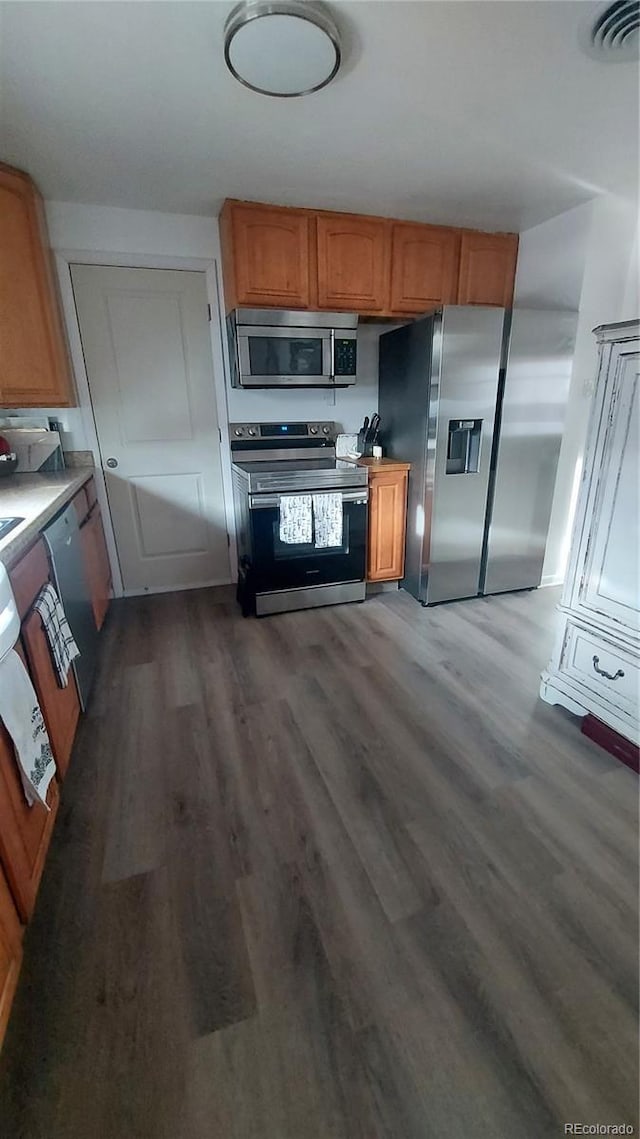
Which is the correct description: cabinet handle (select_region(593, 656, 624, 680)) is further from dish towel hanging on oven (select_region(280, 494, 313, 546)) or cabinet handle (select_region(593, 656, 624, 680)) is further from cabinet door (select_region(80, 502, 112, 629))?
cabinet door (select_region(80, 502, 112, 629))

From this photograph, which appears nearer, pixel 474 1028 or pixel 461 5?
pixel 474 1028

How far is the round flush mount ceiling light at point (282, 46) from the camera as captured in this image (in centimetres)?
127

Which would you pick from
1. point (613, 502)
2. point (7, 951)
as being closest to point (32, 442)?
point (7, 951)

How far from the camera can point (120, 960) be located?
110cm

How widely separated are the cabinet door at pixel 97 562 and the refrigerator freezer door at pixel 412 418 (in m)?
1.95

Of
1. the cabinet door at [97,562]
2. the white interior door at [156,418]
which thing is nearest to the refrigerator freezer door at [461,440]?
the white interior door at [156,418]

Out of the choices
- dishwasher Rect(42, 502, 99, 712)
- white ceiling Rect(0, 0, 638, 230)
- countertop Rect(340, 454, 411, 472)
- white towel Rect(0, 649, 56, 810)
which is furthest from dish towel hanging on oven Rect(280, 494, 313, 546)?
white towel Rect(0, 649, 56, 810)

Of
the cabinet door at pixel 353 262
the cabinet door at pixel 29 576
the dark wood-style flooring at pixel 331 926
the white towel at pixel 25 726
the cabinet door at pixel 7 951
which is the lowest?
the dark wood-style flooring at pixel 331 926

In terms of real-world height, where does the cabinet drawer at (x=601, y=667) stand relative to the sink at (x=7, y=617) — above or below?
below

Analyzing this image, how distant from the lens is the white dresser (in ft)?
5.27

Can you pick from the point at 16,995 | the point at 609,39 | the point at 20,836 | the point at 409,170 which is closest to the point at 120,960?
the point at 16,995

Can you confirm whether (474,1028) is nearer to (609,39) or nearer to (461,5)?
(461,5)

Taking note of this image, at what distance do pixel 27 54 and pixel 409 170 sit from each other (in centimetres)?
158

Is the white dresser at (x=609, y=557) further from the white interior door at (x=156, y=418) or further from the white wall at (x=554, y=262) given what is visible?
the white interior door at (x=156, y=418)
